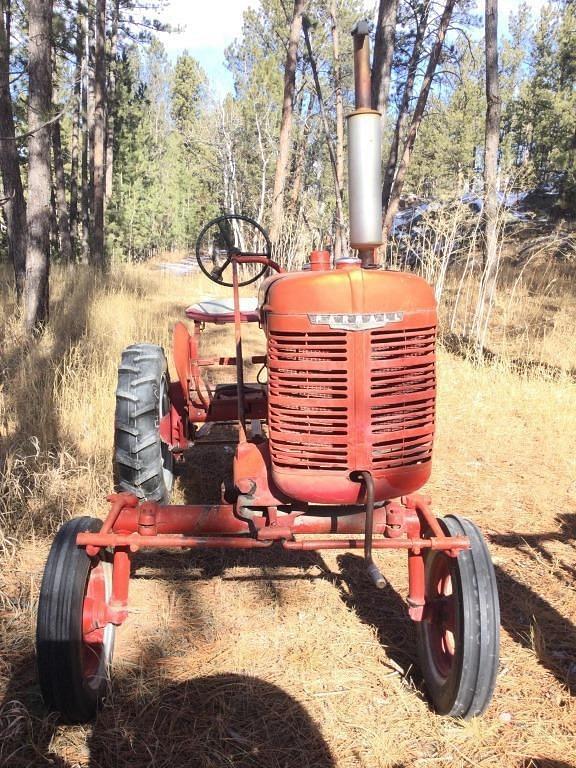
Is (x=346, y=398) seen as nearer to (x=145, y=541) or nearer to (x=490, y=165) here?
(x=145, y=541)

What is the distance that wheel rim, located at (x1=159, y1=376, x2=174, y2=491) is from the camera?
3.28 meters

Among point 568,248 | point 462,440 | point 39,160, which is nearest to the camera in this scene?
point 462,440

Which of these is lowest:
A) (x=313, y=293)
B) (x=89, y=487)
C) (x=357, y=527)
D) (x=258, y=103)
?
(x=89, y=487)

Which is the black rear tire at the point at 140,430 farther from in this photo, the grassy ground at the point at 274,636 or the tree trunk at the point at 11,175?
the tree trunk at the point at 11,175

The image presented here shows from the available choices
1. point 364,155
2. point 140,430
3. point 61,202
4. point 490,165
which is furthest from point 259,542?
point 61,202

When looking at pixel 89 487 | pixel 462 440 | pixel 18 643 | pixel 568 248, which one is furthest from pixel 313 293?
pixel 568 248

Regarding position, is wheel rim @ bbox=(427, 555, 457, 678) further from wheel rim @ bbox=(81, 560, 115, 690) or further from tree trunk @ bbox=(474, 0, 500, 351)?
tree trunk @ bbox=(474, 0, 500, 351)

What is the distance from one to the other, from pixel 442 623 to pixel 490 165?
268 inches

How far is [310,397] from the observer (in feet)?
6.54

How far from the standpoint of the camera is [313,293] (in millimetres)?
1919

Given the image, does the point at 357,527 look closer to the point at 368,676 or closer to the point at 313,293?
the point at 368,676

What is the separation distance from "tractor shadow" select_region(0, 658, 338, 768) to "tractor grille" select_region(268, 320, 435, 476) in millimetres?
908

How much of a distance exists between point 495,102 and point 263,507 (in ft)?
24.9

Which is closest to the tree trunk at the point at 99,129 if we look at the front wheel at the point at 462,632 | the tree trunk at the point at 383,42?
the tree trunk at the point at 383,42
